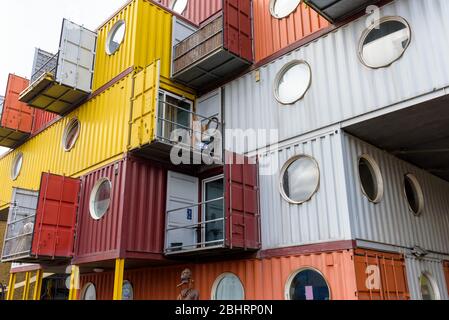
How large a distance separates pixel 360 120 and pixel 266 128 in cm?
284

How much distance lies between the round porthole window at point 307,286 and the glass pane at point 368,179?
2.39m

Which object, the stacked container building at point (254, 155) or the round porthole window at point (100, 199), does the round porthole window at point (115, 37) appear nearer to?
the stacked container building at point (254, 155)

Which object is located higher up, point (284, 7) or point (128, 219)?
point (284, 7)

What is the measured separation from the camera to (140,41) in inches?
497

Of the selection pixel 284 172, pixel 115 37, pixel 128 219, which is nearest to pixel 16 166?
pixel 115 37

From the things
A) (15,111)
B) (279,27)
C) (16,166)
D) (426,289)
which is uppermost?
(15,111)

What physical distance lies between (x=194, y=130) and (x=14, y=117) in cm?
1086

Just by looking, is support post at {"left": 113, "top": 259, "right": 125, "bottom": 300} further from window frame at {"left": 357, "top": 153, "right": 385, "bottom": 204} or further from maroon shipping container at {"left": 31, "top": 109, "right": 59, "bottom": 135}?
maroon shipping container at {"left": 31, "top": 109, "right": 59, "bottom": 135}

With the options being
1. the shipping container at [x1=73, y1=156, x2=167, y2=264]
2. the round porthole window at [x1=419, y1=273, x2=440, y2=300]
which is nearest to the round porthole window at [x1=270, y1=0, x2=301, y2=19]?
the shipping container at [x1=73, y1=156, x2=167, y2=264]

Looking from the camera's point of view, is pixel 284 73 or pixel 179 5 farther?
pixel 179 5

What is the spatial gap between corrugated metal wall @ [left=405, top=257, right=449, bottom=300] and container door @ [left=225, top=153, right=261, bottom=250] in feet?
12.2

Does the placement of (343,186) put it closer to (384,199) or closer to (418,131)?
(384,199)

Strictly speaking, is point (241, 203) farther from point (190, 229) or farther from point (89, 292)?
point (89, 292)
